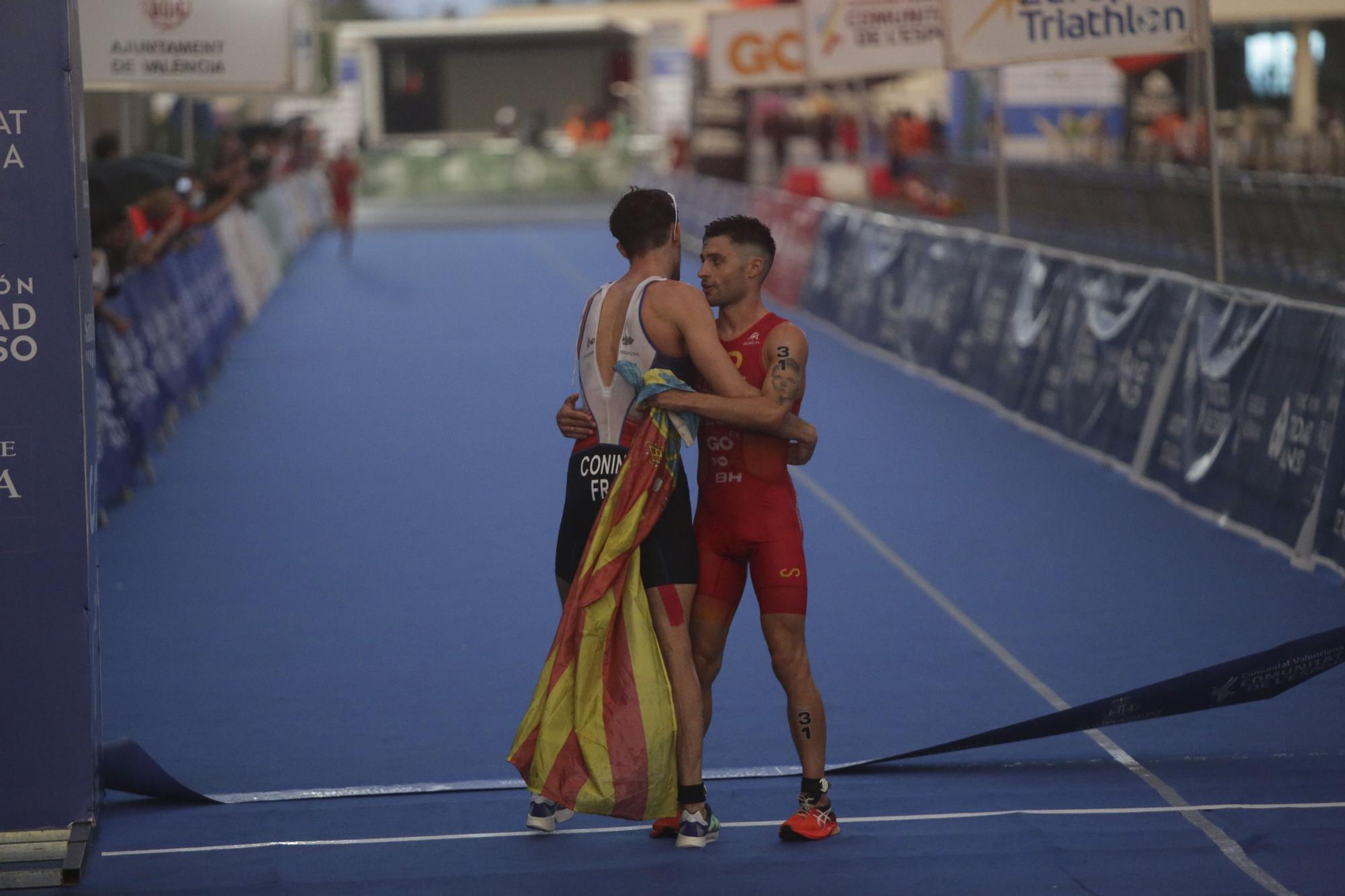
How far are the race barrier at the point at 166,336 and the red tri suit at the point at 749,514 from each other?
249 centimetres

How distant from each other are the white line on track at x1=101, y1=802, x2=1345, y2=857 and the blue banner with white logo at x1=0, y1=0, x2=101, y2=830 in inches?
16.9

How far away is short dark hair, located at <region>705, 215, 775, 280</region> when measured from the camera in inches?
231

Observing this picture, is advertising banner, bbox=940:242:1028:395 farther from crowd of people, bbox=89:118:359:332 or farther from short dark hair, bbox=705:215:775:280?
short dark hair, bbox=705:215:775:280

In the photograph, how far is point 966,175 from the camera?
38.0 meters

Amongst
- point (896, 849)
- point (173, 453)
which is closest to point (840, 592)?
point (896, 849)

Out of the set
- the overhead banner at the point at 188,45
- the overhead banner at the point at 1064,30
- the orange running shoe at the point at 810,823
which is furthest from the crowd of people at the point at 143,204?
the overhead banner at the point at 1064,30

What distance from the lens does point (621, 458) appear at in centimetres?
584

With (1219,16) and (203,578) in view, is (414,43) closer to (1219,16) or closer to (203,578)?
(1219,16)

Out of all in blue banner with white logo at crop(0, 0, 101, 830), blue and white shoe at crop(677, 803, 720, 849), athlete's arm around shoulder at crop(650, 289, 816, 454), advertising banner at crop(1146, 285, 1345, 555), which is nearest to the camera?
blue banner with white logo at crop(0, 0, 101, 830)

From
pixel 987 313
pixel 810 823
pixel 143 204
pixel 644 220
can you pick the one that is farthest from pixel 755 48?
pixel 810 823

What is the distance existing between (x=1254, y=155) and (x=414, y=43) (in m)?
40.7

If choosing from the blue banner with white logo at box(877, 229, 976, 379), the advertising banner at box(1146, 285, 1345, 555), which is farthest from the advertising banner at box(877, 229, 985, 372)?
the advertising banner at box(1146, 285, 1345, 555)

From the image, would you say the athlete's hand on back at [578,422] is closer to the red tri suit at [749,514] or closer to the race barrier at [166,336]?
the red tri suit at [749,514]

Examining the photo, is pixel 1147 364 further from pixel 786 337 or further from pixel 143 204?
pixel 143 204
